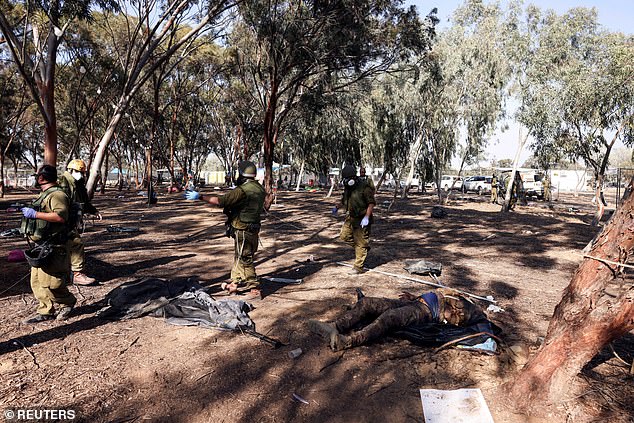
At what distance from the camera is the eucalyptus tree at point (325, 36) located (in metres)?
12.1

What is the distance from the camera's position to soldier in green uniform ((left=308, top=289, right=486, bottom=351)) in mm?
3570

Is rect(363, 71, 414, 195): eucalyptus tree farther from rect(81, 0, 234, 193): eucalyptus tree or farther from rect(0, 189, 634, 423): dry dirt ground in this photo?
rect(0, 189, 634, 423): dry dirt ground

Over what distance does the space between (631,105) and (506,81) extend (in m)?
6.30

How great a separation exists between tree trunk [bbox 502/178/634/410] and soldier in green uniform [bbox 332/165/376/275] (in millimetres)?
3681

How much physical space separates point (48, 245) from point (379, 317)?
337 centimetres

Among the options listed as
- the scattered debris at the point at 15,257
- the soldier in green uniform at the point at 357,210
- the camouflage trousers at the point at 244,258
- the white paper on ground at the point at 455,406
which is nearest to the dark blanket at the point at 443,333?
the white paper on ground at the point at 455,406

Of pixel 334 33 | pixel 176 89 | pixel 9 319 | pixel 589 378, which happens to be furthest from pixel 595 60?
pixel 176 89

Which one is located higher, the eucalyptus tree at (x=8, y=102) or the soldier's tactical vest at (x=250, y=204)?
the eucalyptus tree at (x=8, y=102)

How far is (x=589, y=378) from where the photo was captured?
312 centimetres

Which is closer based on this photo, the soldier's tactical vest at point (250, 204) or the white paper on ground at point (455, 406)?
the white paper on ground at point (455, 406)

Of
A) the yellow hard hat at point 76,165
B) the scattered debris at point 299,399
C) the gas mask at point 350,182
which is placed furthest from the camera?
the gas mask at point 350,182

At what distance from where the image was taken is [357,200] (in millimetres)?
6387

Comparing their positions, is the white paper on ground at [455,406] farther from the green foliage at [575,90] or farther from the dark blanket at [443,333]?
the green foliage at [575,90]

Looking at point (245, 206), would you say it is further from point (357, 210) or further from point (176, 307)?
point (357, 210)
